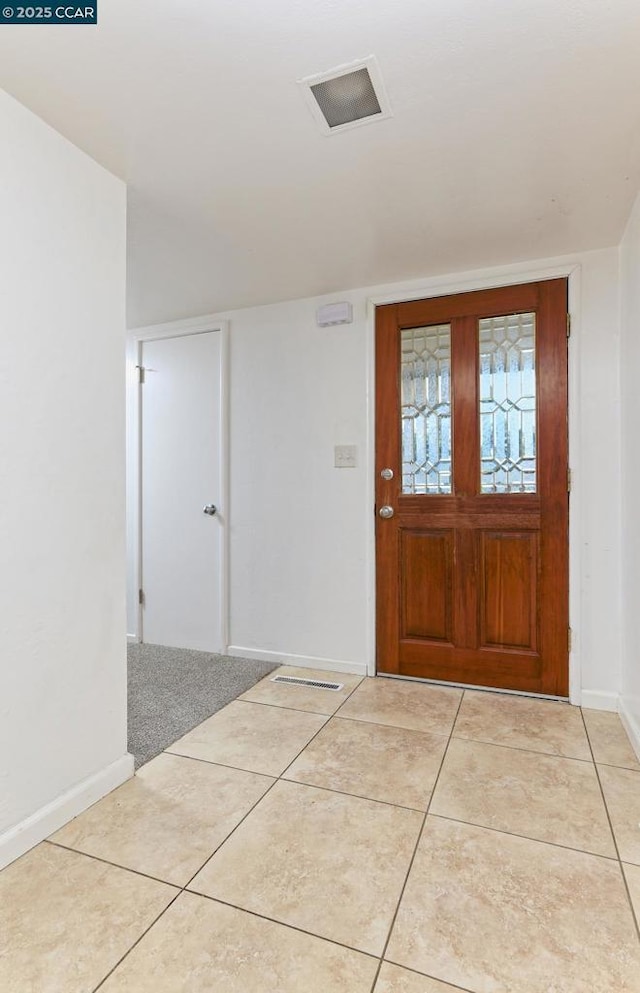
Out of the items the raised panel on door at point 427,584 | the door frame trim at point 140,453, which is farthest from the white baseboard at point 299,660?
the raised panel on door at point 427,584

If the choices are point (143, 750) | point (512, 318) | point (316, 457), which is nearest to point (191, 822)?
point (143, 750)

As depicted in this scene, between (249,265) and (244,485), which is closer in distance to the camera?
(249,265)

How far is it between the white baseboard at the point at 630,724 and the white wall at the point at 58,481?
199 cm

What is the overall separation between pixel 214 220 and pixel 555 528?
2142mm


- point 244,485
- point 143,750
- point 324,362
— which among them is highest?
point 324,362

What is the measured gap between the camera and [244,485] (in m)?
3.23

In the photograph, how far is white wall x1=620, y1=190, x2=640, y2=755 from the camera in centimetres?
210

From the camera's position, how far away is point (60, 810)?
1.59 meters

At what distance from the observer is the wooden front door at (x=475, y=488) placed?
2553mm

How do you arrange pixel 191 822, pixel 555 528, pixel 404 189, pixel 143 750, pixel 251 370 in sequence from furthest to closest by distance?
pixel 251 370, pixel 555 528, pixel 143 750, pixel 404 189, pixel 191 822

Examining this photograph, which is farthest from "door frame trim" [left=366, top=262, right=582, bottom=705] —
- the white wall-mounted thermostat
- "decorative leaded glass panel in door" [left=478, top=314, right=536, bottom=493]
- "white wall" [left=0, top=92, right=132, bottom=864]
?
"white wall" [left=0, top=92, right=132, bottom=864]

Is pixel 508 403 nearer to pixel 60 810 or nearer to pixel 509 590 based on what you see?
pixel 509 590

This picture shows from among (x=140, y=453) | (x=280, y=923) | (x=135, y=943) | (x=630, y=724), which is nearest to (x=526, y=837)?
(x=280, y=923)

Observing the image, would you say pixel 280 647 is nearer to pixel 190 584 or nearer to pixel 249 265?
pixel 190 584
